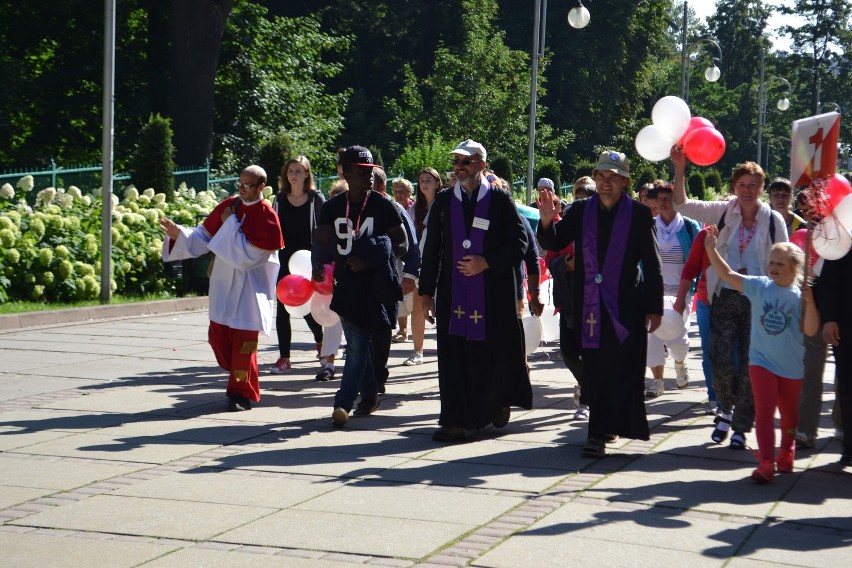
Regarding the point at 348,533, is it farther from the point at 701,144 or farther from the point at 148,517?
the point at 701,144

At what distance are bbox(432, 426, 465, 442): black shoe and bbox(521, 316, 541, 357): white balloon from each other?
2.01 metres

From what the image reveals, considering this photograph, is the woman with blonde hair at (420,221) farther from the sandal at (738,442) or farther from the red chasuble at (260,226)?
the sandal at (738,442)

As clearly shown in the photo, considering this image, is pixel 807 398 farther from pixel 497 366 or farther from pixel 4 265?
pixel 4 265

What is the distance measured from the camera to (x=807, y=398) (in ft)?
28.3

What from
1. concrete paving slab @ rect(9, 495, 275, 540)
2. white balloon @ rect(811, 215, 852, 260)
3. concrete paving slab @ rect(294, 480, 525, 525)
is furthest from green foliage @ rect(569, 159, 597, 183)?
concrete paving slab @ rect(9, 495, 275, 540)

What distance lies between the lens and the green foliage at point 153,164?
24609 mm

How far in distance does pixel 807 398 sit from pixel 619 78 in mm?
54792

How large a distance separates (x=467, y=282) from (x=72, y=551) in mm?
3684

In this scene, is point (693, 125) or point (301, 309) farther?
point (301, 309)

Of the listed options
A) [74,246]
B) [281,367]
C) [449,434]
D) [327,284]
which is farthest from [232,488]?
[74,246]

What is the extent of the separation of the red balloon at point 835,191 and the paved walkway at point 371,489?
1.62 m

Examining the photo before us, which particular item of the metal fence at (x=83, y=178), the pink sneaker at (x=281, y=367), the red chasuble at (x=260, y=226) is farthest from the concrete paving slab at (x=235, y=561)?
the metal fence at (x=83, y=178)

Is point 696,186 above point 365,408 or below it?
above

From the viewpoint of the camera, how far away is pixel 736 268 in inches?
350
